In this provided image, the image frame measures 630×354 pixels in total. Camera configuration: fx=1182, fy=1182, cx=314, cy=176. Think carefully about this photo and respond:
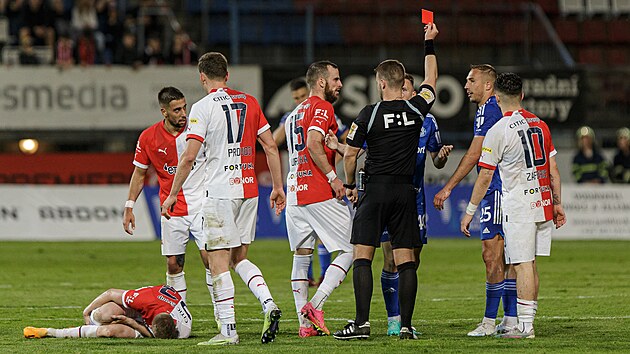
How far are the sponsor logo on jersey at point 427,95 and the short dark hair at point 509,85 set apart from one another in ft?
2.05

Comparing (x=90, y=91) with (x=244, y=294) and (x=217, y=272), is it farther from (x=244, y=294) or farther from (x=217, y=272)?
(x=217, y=272)

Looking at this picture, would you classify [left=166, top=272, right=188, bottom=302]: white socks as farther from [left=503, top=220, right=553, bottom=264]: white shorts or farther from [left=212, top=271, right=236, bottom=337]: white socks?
[left=503, top=220, right=553, bottom=264]: white shorts

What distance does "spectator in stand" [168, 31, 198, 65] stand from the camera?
2730 cm

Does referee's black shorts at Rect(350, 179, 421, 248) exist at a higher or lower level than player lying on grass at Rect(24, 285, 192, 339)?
higher

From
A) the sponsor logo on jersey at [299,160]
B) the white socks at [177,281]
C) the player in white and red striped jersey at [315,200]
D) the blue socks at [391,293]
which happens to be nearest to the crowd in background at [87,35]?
the white socks at [177,281]

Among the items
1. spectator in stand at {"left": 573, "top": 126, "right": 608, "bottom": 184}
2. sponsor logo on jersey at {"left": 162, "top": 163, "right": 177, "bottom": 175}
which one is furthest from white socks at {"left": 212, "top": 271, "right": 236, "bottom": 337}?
spectator in stand at {"left": 573, "top": 126, "right": 608, "bottom": 184}

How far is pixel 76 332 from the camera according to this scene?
10336 millimetres

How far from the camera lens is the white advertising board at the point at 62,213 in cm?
2403

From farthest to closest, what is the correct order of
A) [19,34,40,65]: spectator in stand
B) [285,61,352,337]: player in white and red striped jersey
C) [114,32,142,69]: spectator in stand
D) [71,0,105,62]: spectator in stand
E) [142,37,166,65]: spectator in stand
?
[71,0,105,62]: spectator in stand < [142,37,166,65]: spectator in stand < [114,32,142,69]: spectator in stand < [19,34,40,65]: spectator in stand < [285,61,352,337]: player in white and red striped jersey

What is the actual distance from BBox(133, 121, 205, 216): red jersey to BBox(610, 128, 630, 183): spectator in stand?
15489mm

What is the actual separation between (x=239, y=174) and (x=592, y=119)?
19534 mm

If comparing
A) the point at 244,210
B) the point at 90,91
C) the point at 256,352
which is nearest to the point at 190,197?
the point at 244,210

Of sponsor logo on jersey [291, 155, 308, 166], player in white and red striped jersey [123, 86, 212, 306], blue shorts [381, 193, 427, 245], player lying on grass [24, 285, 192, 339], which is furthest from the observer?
player in white and red striped jersey [123, 86, 212, 306]

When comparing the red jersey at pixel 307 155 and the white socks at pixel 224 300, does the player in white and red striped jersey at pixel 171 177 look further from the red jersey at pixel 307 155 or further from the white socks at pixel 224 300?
the white socks at pixel 224 300
